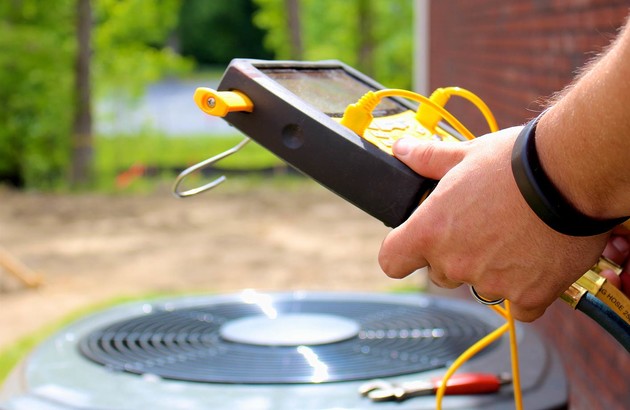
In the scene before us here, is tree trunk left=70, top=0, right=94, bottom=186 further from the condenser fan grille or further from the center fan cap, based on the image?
the center fan cap

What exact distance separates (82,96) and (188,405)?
42.7 ft

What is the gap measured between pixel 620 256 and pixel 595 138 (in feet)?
1.73

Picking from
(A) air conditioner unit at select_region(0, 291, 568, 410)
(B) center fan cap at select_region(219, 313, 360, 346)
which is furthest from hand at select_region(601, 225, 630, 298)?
(B) center fan cap at select_region(219, 313, 360, 346)

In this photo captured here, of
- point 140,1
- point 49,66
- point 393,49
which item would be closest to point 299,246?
point 49,66

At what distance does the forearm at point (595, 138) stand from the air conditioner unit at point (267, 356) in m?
0.86

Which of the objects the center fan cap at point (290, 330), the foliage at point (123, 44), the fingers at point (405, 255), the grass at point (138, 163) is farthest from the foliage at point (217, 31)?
the fingers at point (405, 255)

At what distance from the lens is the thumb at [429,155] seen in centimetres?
147

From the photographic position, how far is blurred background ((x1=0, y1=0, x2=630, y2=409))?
401cm

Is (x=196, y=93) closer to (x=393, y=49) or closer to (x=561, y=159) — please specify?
(x=561, y=159)

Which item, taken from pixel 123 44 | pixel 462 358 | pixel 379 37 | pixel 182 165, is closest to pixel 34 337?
pixel 462 358

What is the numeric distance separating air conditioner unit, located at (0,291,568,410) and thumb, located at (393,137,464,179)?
0.71 m

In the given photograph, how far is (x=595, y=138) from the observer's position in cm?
127

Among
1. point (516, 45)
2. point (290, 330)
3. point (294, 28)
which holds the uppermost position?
point (516, 45)

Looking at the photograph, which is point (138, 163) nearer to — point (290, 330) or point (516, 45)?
point (516, 45)
